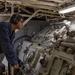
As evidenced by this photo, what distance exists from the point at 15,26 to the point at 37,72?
1.11m

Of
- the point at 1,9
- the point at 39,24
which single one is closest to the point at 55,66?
the point at 1,9

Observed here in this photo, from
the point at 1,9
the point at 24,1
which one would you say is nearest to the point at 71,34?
the point at 24,1

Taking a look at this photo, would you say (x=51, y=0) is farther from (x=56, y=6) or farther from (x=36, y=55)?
(x=36, y=55)

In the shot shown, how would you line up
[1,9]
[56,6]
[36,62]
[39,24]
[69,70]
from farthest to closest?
[39,24], [1,9], [56,6], [36,62], [69,70]

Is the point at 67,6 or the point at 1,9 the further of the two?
the point at 1,9

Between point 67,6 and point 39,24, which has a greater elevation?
point 67,6

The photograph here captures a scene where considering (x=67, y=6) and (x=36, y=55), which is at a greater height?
(x=67, y=6)

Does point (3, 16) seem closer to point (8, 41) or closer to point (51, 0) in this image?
point (51, 0)

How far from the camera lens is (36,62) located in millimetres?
3914

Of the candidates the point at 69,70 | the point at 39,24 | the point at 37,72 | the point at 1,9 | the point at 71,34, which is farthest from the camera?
the point at 39,24

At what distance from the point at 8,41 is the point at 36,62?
3.64ft

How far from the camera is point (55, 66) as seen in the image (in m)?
3.02

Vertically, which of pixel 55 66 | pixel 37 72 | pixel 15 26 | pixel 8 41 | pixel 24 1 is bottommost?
pixel 37 72

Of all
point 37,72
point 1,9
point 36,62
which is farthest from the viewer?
point 1,9
